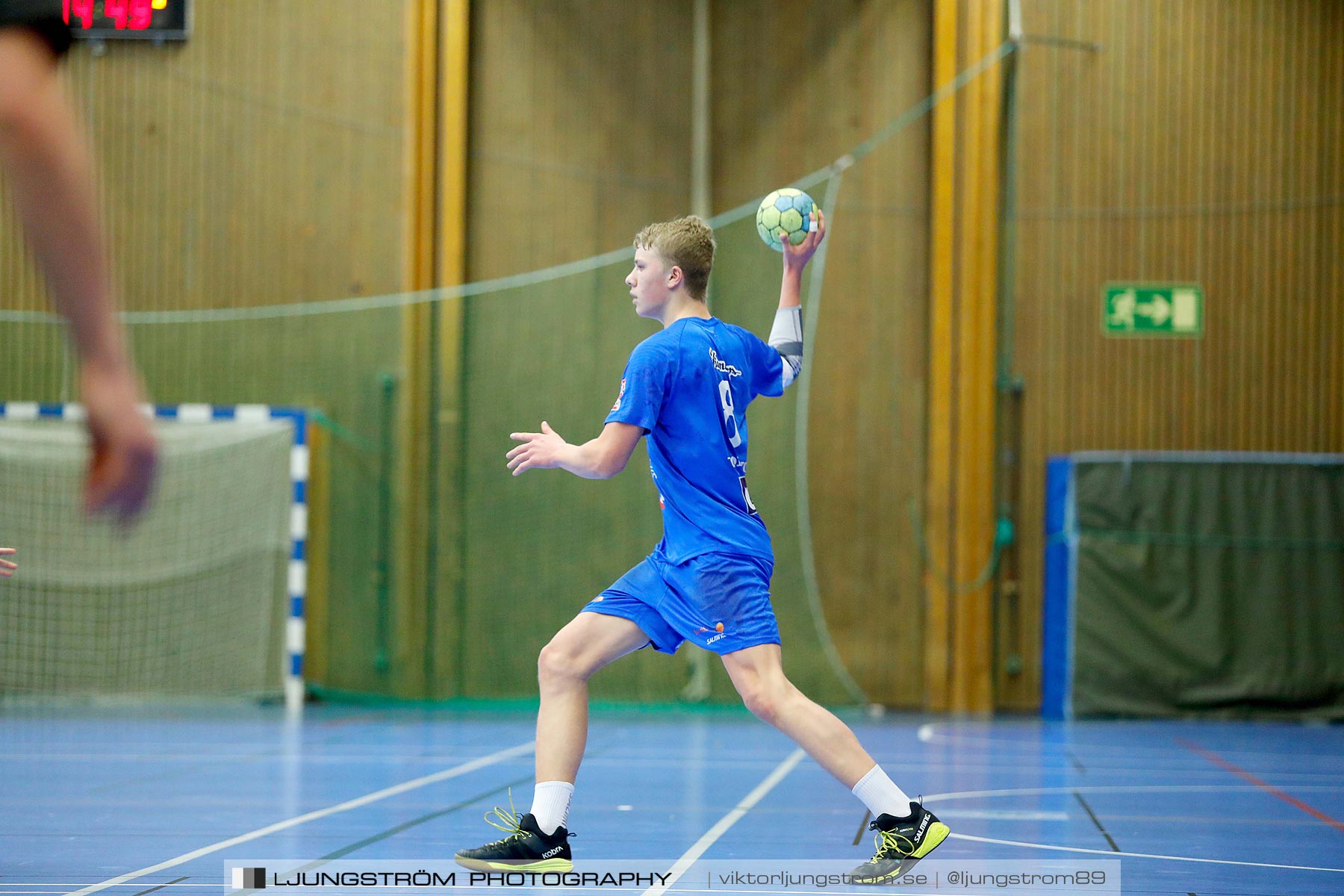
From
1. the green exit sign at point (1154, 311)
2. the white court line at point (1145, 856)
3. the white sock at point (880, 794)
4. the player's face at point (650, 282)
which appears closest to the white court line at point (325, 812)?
the white sock at point (880, 794)

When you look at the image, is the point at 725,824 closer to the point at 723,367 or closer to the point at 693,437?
the point at 693,437

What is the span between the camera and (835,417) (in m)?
11.2

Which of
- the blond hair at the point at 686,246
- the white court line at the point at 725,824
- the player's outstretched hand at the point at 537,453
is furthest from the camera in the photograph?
the blond hair at the point at 686,246

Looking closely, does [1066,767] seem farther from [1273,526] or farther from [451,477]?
[451,477]

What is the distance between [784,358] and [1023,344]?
7.15m

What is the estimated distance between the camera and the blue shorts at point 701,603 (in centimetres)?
357

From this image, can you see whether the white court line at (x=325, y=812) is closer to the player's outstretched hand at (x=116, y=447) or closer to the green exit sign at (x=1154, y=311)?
the player's outstretched hand at (x=116, y=447)

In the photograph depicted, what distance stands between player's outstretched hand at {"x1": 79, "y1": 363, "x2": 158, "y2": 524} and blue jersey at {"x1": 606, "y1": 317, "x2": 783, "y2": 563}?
2475mm

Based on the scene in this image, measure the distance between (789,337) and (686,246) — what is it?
525mm

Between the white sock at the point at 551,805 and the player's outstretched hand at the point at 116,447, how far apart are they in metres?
2.58

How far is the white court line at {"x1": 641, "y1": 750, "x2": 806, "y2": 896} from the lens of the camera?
3.67 m

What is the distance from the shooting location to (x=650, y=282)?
152 inches

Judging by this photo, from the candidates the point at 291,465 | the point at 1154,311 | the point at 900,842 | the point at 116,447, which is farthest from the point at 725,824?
the point at 1154,311

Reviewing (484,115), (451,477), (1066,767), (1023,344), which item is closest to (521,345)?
(451,477)
